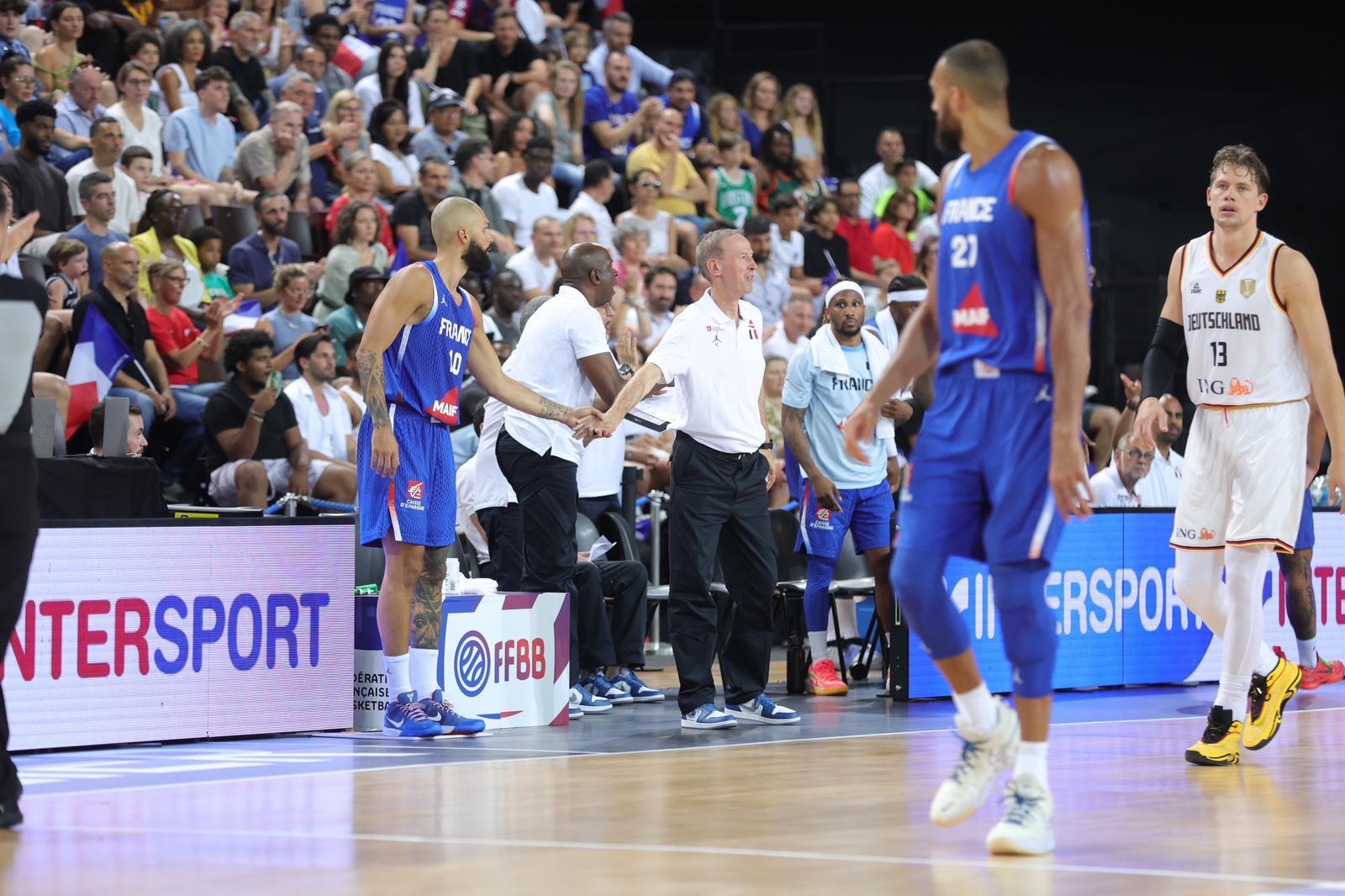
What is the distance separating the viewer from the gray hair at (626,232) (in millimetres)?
13797

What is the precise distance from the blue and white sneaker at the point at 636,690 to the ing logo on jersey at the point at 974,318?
489cm

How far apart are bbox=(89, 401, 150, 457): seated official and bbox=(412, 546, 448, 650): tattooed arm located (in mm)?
1889

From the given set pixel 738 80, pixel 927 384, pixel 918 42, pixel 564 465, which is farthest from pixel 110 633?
pixel 918 42

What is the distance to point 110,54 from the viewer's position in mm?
14133

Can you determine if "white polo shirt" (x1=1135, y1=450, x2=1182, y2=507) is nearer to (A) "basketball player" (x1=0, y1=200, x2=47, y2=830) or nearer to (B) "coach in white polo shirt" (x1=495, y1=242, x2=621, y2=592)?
(B) "coach in white polo shirt" (x1=495, y1=242, x2=621, y2=592)

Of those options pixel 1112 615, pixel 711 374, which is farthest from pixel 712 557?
pixel 1112 615

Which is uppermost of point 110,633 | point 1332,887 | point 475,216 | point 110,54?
point 110,54

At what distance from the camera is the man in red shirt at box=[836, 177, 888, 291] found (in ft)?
54.9

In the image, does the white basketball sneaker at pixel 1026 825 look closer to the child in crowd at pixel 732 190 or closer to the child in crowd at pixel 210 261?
the child in crowd at pixel 210 261

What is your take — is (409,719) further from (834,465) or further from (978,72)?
(978,72)

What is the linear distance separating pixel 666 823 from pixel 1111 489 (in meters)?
6.72

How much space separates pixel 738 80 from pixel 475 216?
1220 cm

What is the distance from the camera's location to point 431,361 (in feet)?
25.2

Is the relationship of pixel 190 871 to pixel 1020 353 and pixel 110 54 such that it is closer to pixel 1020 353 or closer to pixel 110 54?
pixel 1020 353
